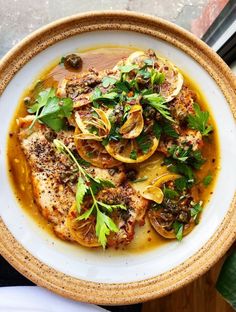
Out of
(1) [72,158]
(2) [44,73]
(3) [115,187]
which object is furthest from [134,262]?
(2) [44,73]

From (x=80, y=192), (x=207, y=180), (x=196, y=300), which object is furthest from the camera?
(x=196, y=300)

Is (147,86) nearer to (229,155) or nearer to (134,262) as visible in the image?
(229,155)

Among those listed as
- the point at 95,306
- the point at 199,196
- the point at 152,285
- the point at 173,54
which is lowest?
the point at 95,306

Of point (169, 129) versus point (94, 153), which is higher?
point (169, 129)

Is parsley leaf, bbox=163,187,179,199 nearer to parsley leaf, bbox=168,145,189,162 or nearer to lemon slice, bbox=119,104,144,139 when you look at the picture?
parsley leaf, bbox=168,145,189,162

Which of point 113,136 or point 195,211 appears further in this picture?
point 195,211

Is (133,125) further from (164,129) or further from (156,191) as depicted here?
(156,191)

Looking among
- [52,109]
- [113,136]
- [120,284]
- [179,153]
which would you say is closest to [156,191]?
[179,153]
